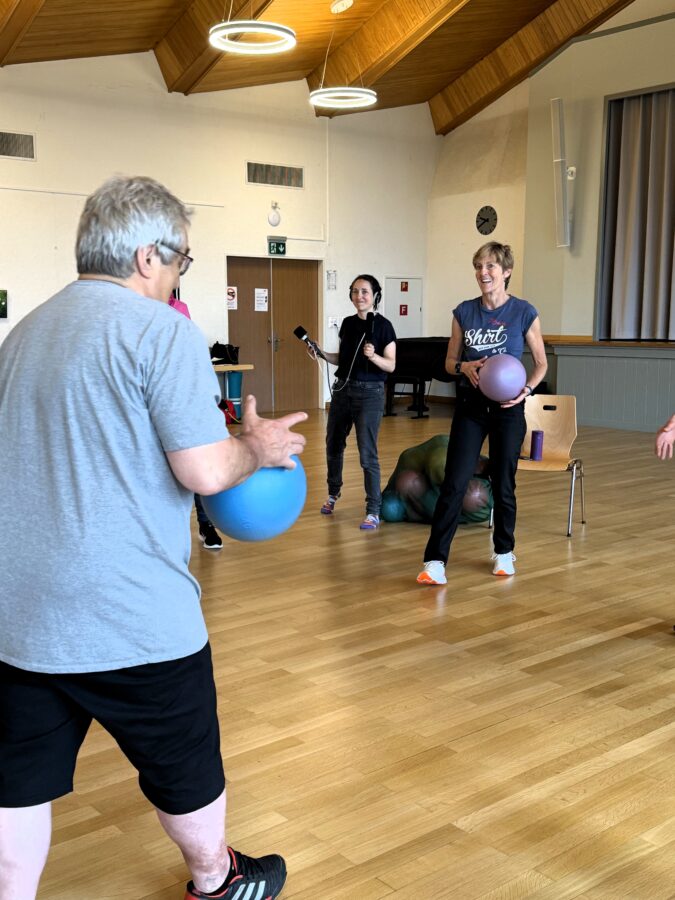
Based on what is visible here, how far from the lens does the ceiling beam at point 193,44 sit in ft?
31.1

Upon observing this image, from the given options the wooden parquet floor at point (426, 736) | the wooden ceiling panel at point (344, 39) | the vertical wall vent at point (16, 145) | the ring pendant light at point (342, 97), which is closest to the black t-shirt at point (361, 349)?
the wooden parquet floor at point (426, 736)

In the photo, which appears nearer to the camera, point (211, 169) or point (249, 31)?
point (249, 31)

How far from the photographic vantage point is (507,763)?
2.63 m

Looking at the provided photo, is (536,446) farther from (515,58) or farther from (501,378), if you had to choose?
(515,58)

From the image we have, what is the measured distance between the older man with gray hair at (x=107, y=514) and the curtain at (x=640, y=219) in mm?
10450

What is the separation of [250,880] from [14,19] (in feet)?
29.8

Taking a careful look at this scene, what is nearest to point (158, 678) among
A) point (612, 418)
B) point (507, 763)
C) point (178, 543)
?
point (178, 543)

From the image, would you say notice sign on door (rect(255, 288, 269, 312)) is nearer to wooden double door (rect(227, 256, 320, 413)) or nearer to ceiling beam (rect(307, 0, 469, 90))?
wooden double door (rect(227, 256, 320, 413))

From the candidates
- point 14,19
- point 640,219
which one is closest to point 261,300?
→ point 14,19

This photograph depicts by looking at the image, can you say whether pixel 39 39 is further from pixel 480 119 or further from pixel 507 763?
pixel 507 763

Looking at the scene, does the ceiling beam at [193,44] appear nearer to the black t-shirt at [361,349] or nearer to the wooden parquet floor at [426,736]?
the black t-shirt at [361,349]

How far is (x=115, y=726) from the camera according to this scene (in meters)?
1.56

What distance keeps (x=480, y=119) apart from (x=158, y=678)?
1341 cm

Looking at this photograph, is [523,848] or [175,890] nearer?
[175,890]
